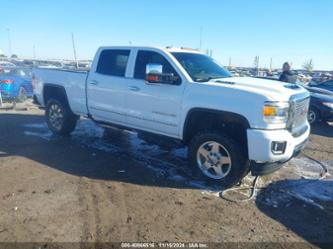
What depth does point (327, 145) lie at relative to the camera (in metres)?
7.70

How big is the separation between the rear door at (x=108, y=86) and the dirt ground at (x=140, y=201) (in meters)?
0.82

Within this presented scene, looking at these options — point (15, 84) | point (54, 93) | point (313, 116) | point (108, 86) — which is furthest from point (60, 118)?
point (313, 116)

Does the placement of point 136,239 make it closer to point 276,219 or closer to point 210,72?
point 276,219

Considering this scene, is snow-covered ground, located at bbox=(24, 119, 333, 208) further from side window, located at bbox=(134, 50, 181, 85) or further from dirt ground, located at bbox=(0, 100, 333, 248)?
side window, located at bbox=(134, 50, 181, 85)

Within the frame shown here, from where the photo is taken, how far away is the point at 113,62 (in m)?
6.25

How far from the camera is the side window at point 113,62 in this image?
6036mm

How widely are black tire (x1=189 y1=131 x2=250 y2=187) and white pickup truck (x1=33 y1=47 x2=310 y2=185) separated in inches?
0.6

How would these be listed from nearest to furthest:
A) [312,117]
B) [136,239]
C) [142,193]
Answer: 1. [136,239]
2. [142,193]
3. [312,117]

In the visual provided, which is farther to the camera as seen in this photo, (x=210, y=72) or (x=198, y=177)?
(x=210, y=72)

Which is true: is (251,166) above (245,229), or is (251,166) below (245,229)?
above

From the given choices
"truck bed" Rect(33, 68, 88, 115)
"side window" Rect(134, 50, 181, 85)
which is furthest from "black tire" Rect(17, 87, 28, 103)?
"side window" Rect(134, 50, 181, 85)

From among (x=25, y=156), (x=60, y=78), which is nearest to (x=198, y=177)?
(x=25, y=156)

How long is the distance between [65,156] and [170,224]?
3181 millimetres

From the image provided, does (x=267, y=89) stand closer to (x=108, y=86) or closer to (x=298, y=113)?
(x=298, y=113)
